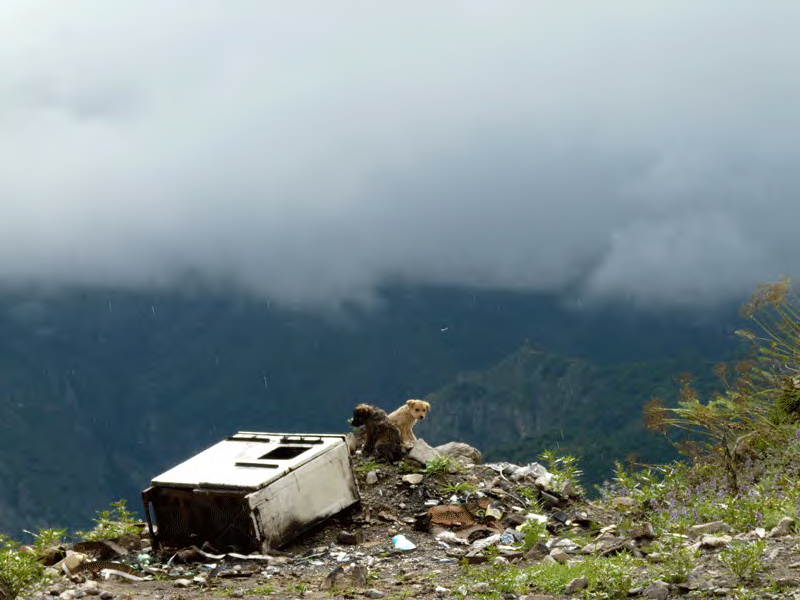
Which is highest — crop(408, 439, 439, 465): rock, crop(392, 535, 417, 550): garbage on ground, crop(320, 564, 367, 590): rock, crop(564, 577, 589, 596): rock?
crop(408, 439, 439, 465): rock

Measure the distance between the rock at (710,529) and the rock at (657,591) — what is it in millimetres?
1352

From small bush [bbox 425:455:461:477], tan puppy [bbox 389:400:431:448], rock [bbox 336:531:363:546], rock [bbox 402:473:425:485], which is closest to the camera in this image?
rock [bbox 336:531:363:546]

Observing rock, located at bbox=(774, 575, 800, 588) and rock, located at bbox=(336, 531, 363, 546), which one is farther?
rock, located at bbox=(336, 531, 363, 546)

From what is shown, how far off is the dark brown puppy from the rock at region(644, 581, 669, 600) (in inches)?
224

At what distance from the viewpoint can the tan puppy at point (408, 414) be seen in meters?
10.9

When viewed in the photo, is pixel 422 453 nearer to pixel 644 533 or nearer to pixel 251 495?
pixel 251 495

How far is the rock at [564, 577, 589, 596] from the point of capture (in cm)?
534

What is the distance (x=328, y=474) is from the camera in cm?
889

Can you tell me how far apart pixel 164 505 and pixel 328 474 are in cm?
152

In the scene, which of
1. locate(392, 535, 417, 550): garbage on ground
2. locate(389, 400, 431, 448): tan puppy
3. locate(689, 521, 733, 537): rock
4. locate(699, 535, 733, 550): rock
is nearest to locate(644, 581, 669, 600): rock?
locate(699, 535, 733, 550): rock

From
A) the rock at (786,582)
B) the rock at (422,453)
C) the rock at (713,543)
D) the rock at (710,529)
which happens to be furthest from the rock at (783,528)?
the rock at (422,453)

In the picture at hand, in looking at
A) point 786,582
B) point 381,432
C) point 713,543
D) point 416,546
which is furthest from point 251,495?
point 786,582

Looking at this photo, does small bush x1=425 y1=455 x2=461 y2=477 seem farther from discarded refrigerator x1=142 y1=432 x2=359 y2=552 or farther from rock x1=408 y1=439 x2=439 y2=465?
discarded refrigerator x1=142 y1=432 x2=359 y2=552

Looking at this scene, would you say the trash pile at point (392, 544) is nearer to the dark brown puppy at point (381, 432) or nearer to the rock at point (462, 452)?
the dark brown puppy at point (381, 432)
